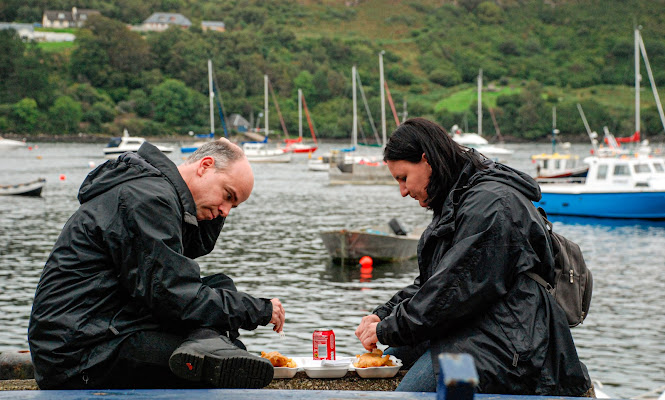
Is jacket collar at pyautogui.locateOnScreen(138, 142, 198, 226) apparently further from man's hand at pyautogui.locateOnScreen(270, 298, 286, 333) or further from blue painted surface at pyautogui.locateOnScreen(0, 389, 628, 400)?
blue painted surface at pyautogui.locateOnScreen(0, 389, 628, 400)

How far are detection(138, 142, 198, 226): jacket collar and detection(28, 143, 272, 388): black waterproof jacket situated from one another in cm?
6

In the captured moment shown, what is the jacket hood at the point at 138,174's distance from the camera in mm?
3410

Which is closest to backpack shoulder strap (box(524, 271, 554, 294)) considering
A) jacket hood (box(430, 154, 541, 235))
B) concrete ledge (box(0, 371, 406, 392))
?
jacket hood (box(430, 154, 541, 235))

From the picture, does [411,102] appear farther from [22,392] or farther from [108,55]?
[22,392]

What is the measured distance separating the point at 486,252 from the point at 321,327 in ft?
26.9

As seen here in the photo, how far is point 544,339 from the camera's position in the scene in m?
3.44

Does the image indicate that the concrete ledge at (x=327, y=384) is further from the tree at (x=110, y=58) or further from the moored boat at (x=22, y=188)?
the tree at (x=110, y=58)

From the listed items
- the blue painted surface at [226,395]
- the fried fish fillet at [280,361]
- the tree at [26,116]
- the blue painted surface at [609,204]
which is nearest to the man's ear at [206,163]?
the blue painted surface at [226,395]

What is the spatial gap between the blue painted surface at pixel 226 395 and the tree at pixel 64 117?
459 feet

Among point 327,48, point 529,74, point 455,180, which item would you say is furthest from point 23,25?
point 455,180

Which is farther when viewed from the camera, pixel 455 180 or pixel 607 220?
pixel 607 220

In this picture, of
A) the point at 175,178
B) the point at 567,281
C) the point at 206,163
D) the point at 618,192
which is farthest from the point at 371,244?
the point at 618,192

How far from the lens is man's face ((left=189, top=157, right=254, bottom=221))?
143 inches

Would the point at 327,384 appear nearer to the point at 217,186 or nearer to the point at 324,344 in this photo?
the point at 324,344
